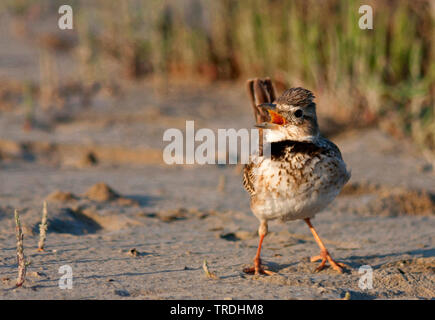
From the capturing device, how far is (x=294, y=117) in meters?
3.88

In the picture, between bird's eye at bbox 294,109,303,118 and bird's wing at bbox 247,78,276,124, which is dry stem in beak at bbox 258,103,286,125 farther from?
bird's wing at bbox 247,78,276,124

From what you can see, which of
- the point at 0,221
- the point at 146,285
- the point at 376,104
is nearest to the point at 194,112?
the point at 376,104

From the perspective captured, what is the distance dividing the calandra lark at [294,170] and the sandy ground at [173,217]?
0.36m

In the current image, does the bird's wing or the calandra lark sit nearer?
the calandra lark

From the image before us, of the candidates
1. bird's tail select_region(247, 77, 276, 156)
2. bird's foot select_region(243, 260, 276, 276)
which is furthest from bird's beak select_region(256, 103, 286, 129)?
bird's foot select_region(243, 260, 276, 276)

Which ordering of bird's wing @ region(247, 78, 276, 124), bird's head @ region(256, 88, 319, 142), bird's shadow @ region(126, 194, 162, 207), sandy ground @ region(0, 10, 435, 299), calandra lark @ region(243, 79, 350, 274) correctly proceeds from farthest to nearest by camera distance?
1. bird's shadow @ region(126, 194, 162, 207)
2. bird's wing @ region(247, 78, 276, 124)
3. bird's head @ region(256, 88, 319, 142)
4. calandra lark @ region(243, 79, 350, 274)
5. sandy ground @ region(0, 10, 435, 299)

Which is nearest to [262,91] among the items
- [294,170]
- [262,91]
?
[262,91]

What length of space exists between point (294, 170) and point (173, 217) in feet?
5.15

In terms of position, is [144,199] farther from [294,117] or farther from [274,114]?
[294,117]

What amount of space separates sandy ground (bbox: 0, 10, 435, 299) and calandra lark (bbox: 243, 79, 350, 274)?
14.3 inches

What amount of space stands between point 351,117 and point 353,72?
56cm

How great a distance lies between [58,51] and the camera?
38.0 ft

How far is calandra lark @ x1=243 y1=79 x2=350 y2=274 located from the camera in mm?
3691

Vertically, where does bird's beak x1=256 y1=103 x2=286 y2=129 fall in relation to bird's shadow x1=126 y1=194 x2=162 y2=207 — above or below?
above
